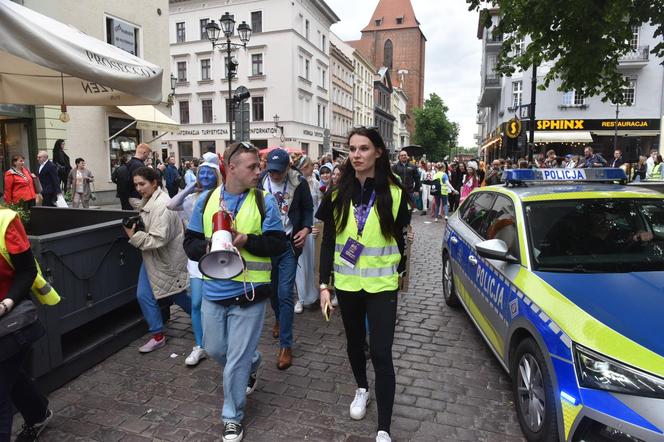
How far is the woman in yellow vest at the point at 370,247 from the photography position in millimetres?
2834

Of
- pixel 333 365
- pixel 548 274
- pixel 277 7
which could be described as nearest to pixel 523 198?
pixel 548 274

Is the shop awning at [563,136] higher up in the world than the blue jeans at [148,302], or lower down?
higher up

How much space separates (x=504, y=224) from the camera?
3918 millimetres

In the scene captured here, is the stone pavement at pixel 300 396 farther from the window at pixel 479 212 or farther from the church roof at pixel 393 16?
the church roof at pixel 393 16

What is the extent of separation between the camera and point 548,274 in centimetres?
311

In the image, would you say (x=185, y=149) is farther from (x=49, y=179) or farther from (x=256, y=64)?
(x=49, y=179)

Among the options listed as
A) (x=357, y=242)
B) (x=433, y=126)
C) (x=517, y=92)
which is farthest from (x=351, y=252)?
(x=433, y=126)

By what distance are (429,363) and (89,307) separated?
122 inches

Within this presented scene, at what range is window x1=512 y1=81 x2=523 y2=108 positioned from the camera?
1345 inches

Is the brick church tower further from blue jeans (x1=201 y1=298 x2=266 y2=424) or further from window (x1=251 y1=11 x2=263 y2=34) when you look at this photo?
blue jeans (x1=201 y1=298 x2=266 y2=424)

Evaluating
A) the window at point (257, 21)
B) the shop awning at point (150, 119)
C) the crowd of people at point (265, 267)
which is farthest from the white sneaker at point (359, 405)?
the window at point (257, 21)

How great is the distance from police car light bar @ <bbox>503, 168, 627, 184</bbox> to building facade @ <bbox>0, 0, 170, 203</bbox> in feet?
49.5

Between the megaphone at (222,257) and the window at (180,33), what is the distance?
45915 mm

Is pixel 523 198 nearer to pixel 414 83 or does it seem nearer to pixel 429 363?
pixel 429 363
